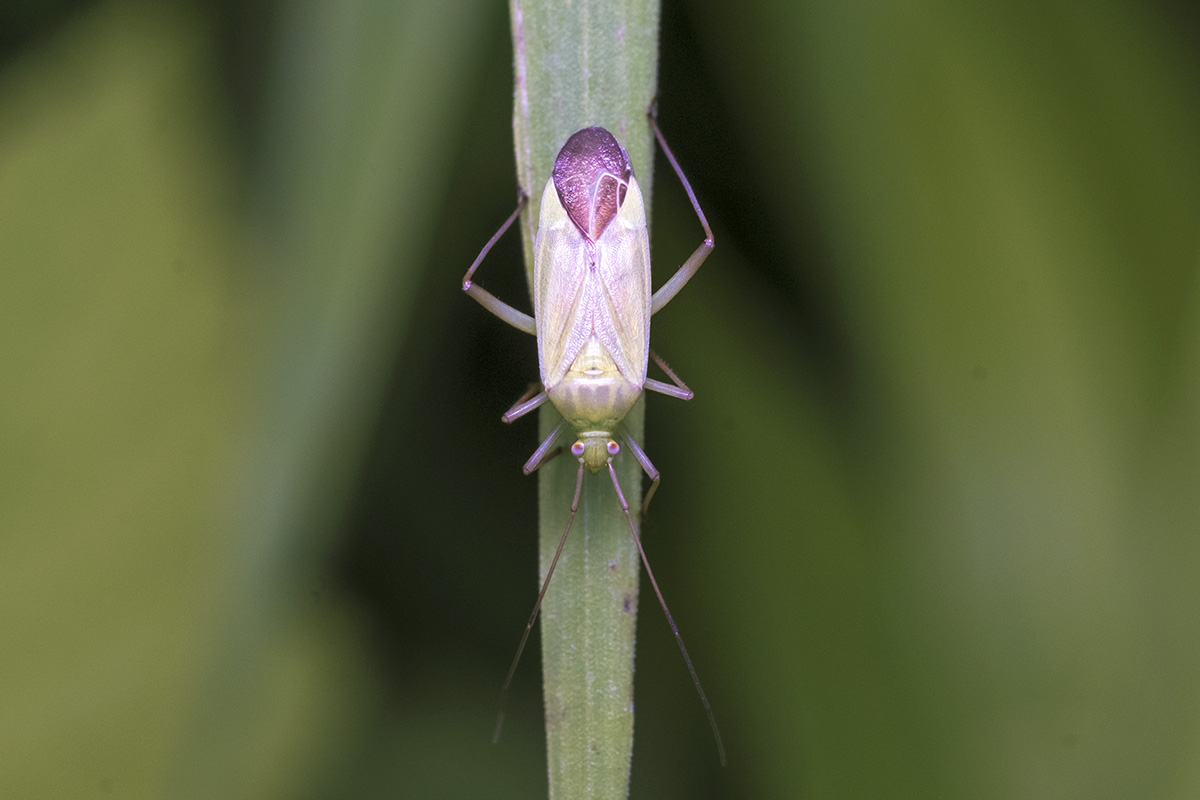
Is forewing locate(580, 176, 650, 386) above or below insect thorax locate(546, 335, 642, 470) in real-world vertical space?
above

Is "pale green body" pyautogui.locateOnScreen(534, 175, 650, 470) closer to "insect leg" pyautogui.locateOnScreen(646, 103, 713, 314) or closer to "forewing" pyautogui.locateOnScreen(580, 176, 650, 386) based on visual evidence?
"forewing" pyautogui.locateOnScreen(580, 176, 650, 386)

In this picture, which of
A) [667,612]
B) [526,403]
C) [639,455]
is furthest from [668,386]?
[667,612]

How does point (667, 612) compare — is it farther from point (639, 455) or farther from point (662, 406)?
point (662, 406)

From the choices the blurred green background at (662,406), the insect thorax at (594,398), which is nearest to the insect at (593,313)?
the insect thorax at (594,398)

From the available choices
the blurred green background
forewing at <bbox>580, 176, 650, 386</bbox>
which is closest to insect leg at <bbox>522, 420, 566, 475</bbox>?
forewing at <bbox>580, 176, 650, 386</bbox>

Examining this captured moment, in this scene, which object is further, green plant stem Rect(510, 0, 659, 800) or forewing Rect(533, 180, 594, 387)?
forewing Rect(533, 180, 594, 387)

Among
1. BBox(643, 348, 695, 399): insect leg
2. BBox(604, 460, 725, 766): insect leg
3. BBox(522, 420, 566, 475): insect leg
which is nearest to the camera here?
BBox(604, 460, 725, 766): insect leg

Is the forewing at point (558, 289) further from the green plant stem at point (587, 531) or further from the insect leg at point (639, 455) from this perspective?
the insect leg at point (639, 455)

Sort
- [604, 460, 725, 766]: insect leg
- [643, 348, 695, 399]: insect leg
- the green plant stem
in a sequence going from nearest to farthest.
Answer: the green plant stem < [604, 460, 725, 766]: insect leg < [643, 348, 695, 399]: insect leg
